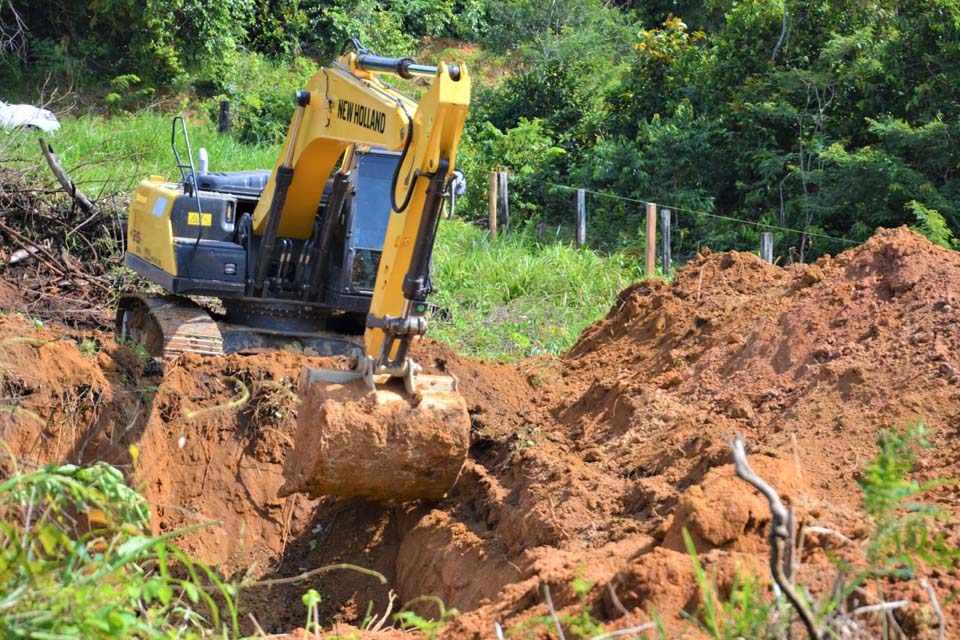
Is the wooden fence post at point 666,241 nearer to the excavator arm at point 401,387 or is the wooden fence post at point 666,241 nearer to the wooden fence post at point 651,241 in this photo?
the wooden fence post at point 651,241

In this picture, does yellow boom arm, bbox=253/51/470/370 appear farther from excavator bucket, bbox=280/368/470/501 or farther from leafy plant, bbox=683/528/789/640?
leafy plant, bbox=683/528/789/640

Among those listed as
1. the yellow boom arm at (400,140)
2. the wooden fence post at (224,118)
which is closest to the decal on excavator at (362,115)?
the yellow boom arm at (400,140)

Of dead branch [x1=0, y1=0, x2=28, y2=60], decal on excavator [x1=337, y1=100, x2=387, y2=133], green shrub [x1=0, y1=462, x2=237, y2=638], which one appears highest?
dead branch [x1=0, y1=0, x2=28, y2=60]

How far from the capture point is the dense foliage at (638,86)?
15.4 m

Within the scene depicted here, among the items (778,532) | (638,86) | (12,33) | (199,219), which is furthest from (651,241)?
(12,33)

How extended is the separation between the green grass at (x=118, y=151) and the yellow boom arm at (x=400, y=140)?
254 inches

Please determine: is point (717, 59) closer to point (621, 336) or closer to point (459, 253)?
point (459, 253)

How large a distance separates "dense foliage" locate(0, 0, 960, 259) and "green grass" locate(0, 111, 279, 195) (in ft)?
7.08

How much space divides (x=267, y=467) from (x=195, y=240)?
86.4 inches

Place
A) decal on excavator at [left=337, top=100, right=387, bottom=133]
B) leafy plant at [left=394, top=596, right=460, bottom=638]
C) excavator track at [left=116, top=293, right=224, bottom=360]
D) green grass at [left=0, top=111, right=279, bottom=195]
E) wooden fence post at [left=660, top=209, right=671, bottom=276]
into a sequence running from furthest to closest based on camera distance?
wooden fence post at [left=660, top=209, right=671, bottom=276], green grass at [left=0, top=111, right=279, bottom=195], excavator track at [left=116, top=293, right=224, bottom=360], decal on excavator at [left=337, top=100, right=387, bottom=133], leafy plant at [left=394, top=596, right=460, bottom=638]

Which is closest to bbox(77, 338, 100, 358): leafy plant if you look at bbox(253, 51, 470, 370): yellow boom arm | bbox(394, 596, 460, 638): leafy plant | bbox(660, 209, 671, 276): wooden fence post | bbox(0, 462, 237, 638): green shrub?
bbox(253, 51, 470, 370): yellow boom arm

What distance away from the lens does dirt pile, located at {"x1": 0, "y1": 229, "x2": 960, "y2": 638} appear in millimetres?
5449

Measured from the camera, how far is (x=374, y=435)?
255 inches

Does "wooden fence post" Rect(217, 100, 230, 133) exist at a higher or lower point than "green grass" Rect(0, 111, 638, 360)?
higher
